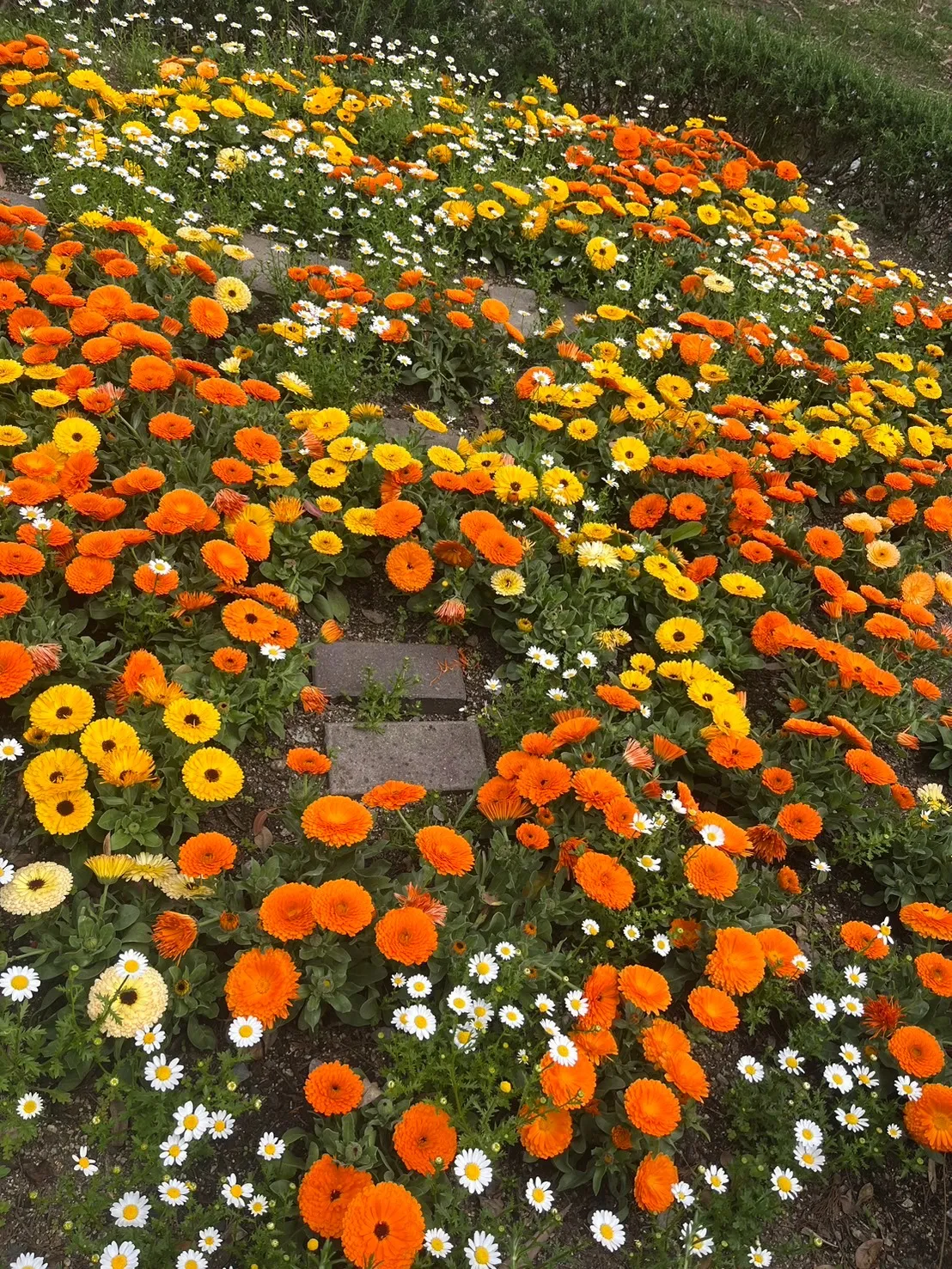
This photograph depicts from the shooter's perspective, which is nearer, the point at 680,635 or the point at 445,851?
A: the point at 445,851

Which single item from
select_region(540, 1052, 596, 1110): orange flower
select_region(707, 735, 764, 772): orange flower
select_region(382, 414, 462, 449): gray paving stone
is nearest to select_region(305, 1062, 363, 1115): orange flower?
select_region(540, 1052, 596, 1110): orange flower

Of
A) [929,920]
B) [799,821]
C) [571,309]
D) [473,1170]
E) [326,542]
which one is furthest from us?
[571,309]

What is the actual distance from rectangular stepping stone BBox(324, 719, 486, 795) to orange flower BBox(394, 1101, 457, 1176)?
2.78 ft

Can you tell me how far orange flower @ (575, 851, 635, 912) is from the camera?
79.0 inches

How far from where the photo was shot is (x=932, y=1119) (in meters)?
1.89

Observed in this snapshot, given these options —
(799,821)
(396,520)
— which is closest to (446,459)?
(396,520)

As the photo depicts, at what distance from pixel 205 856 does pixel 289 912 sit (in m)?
0.21

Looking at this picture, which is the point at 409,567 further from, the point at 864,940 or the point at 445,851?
the point at 864,940

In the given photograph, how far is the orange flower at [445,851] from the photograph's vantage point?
198 cm

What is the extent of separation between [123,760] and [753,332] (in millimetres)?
3276

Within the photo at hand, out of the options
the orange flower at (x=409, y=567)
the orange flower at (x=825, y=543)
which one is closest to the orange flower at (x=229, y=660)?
the orange flower at (x=409, y=567)

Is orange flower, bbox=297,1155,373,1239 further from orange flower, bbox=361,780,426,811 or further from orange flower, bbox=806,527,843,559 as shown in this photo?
orange flower, bbox=806,527,843,559

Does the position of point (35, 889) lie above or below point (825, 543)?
below

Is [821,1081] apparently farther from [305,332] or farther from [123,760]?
[305,332]
